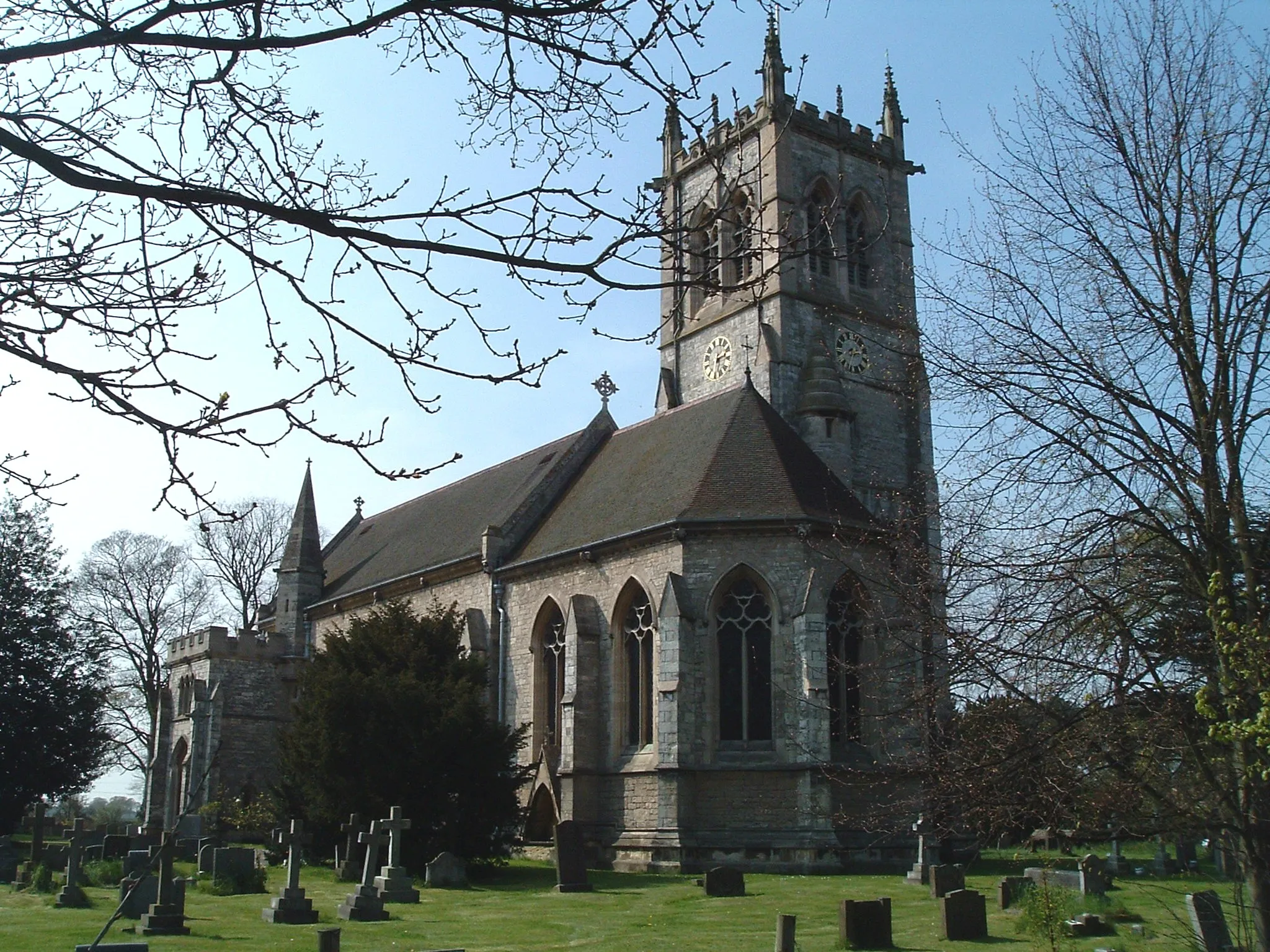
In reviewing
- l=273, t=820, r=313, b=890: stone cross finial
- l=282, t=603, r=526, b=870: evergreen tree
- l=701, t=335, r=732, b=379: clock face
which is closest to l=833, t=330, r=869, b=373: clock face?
l=701, t=335, r=732, b=379: clock face

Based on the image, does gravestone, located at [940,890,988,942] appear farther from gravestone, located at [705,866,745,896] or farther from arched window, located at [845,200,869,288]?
arched window, located at [845,200,869,288]

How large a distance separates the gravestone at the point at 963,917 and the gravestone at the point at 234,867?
1125 centimetres

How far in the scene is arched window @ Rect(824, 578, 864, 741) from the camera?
21.5 meters

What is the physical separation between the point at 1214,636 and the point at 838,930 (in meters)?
5.99

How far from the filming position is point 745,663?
70.8ft

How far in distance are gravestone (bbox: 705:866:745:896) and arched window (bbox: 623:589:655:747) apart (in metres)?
5.39

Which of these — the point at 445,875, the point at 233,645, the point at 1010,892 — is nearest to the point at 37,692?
the point at 233,645

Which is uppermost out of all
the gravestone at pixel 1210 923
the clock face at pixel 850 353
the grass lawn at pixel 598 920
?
Answer: the clock face at pixel 850 353

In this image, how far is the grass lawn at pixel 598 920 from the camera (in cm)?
1224

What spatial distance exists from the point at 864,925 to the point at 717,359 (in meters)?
22.3

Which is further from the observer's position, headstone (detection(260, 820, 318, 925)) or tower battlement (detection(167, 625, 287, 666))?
tower battlement (detection(167, 625, 287, 666))

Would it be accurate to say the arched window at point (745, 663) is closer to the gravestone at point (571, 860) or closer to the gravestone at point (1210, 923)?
the gravestone at point (571, 860)

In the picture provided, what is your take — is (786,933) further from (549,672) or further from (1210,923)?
(549,672)

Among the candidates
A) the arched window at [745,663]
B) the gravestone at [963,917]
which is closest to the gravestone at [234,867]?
the arched window at [745,663]
